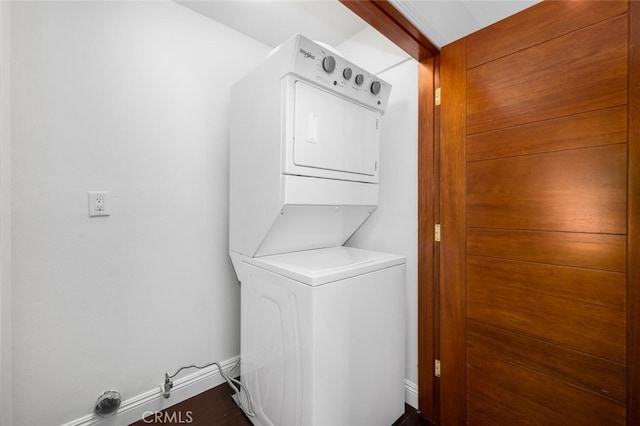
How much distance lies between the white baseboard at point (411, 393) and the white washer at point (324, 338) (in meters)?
0.11

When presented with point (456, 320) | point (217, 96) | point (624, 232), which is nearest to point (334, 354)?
point (456, 320)

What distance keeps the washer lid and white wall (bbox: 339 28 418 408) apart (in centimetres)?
21

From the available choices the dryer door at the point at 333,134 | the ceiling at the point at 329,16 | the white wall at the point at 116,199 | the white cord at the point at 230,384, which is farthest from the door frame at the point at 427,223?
the white wall at the point at 116,199

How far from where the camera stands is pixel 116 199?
154 centimetres

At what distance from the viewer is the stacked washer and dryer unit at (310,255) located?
1.26m

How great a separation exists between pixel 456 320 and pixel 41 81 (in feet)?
7.82

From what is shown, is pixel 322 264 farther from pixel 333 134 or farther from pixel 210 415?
pixel 210 415

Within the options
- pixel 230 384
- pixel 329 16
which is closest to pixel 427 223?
pixel 329 16

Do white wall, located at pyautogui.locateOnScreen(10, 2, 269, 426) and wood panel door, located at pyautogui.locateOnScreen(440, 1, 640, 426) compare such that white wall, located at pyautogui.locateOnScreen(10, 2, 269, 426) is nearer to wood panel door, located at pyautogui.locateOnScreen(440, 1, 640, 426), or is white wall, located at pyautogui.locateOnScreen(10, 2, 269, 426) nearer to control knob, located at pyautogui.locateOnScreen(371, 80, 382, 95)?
control knob, located at pyautogui.locateOnScreen(371, 80, 382, 95)

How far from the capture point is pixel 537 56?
4.00 ft

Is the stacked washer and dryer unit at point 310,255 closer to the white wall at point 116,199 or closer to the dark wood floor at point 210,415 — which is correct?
the dark wood floor at point 210,415

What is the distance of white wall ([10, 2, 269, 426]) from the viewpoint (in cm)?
131

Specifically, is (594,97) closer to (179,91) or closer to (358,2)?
(358,2)

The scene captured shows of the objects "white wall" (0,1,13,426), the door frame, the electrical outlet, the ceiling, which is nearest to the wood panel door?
the door frame
